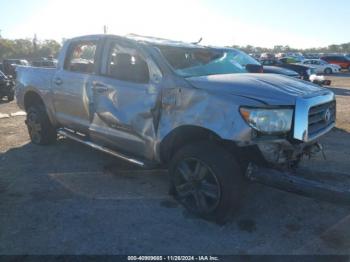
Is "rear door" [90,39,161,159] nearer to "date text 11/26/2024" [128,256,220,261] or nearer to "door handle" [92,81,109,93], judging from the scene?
"door handle" [92,81,109,93]

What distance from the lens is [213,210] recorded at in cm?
363

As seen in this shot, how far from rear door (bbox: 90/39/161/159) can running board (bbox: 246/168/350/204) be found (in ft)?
4.19

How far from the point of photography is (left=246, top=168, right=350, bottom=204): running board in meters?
3.07

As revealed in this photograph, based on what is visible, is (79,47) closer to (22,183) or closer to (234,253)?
(22,183)

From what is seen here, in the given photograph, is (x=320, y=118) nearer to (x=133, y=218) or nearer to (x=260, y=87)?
(x=260, y=87)

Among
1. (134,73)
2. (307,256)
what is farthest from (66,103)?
(307,256)

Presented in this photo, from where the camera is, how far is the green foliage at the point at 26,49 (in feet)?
165

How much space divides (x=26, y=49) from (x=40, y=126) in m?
53.2

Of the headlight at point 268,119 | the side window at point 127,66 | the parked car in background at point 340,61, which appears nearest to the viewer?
the headlight at point 268,119

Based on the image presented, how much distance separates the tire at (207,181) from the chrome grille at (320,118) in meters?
0.86

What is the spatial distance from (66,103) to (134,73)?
5.51ft

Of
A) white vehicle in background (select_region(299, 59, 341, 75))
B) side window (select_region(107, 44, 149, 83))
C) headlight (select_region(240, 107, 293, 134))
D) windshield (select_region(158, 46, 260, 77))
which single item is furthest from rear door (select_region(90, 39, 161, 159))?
white vehicle in background (select_region(299, 59, 341, 75))

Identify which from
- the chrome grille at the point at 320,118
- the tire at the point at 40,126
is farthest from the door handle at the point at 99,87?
the chrome grille at the point at 320,118

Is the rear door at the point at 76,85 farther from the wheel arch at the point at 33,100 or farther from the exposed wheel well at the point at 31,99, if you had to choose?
the exposed wheel well at the point at 31,99
